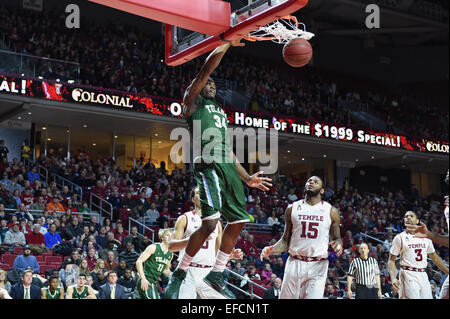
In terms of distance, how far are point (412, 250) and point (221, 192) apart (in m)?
5.15

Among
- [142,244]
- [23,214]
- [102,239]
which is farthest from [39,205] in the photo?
[142,244]

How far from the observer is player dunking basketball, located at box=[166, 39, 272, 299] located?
5.29 m

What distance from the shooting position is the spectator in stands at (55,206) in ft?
49.8

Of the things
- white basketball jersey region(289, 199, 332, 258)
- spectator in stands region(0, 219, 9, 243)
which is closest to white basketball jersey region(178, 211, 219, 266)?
white basketball jersey region(289, 199, 332, 258)

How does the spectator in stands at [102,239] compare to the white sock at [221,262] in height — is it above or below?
below

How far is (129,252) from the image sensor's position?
1341 cm

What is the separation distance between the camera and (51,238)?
13.5 meters

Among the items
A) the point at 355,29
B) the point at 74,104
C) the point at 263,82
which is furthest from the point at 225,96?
the point at 355,29

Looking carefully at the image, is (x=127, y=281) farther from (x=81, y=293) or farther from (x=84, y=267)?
(x=81, y=293)

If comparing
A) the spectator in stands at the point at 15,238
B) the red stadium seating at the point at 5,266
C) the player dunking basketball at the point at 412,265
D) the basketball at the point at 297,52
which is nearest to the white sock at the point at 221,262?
the basketball at the point at 297,52

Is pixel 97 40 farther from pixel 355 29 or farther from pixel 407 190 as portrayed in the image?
pixel 407 190

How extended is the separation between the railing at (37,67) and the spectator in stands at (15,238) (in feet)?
19.3

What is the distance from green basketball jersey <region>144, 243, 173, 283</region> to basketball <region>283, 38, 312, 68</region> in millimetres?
3285

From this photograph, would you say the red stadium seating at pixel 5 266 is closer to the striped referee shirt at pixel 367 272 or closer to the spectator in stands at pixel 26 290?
the spectator in stands at pixel 26 290
